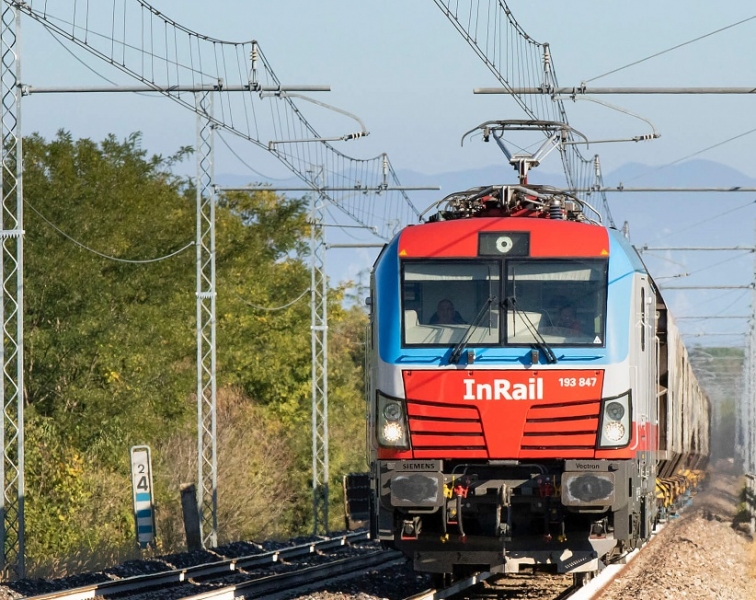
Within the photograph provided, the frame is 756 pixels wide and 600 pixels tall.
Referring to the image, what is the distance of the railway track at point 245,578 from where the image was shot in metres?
16.8

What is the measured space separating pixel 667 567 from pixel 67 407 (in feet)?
77.3

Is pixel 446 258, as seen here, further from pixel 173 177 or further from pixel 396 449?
pixel 173 177

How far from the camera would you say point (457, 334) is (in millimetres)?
14164

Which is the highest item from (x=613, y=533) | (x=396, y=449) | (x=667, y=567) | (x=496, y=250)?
(x=496, y=250)

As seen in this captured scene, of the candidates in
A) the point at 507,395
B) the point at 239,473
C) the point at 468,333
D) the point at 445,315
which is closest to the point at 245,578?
the point at 445,315

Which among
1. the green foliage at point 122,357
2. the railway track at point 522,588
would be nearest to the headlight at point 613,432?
the railway track at point 522,588

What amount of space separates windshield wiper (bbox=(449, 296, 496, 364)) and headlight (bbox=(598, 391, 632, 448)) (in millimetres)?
1433

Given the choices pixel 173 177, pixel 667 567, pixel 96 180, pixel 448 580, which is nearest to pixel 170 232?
pixel 96 180

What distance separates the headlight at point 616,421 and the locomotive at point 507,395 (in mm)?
13

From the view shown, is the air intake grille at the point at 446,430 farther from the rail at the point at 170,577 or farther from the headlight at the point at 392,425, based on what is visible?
the rail at the point at 170,577

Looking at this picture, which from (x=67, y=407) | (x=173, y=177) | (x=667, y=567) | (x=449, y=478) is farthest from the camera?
(x=173, y=177)

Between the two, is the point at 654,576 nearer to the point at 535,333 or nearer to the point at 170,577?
the point at 170,577

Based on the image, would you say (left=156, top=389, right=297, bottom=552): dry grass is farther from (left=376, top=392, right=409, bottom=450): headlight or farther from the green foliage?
(left=376, top=392, right=409, bottom=450): headlight

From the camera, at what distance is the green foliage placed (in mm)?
A: 40219
